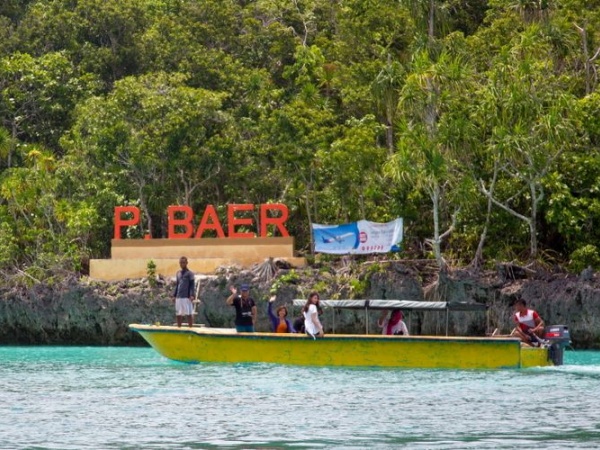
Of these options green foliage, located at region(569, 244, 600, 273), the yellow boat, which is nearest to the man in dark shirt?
the yellow boat

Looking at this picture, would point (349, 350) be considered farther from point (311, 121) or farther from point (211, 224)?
point (311, 121)

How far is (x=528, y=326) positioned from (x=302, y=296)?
10.5 meters

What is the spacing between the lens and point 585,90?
39.4 metres

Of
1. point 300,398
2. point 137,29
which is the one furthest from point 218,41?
point 300,398

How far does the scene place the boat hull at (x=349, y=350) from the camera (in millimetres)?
27188

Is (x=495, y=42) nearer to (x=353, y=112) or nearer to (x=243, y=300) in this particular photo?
(x=353, y=112)

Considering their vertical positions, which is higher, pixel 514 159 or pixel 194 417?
pixel 514 159

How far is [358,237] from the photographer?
3778cm

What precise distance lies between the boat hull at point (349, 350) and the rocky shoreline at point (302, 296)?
8064 mm

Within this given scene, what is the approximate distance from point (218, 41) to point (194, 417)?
28.0 metres

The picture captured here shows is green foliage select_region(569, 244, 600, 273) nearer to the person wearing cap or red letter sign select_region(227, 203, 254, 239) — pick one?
red letter sign select_region(227, 203, 254, 239)

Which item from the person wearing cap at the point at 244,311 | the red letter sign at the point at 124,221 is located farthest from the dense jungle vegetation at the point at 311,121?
the person wearing cap at the point at 244,311

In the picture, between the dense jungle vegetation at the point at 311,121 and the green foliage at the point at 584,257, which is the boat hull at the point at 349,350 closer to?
the dense jungle vegetation at the point at 311,121

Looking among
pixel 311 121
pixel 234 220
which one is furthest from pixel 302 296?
pixel 311 121
